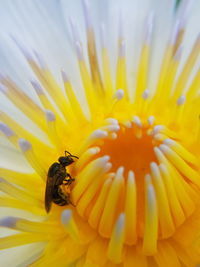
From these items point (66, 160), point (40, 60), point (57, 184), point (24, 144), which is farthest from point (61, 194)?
point (40, 60)

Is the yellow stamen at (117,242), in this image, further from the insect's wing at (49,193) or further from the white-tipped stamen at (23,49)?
the white-tipped stamen at (23,49)

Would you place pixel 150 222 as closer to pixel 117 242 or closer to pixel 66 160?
pixel 117 242

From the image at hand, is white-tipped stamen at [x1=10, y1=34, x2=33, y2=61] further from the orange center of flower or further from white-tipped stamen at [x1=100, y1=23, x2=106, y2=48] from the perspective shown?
the orange center of flower

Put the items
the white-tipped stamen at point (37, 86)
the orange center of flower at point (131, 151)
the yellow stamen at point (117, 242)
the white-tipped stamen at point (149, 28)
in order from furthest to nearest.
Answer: the white-tipped stamen at point (149, 28)
the white-tipped stamen at point (37, 86)
the orange center of flower at point (131, 151)
the yellow stamen at point (117, 242)

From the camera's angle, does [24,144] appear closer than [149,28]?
Yes

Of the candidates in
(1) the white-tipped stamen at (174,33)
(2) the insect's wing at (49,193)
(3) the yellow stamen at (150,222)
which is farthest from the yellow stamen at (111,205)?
(1) the white-tipped stamen at (174,33)

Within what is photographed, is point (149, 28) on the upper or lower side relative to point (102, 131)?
upper

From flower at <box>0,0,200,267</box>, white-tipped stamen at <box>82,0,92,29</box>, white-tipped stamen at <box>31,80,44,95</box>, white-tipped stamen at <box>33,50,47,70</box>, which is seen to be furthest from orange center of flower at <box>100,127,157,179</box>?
white-tipped stamen at <box>82,0,92,29</box>
